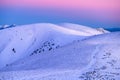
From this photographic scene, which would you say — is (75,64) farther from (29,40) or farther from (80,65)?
(29,40)

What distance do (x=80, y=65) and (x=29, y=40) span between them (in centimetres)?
4734

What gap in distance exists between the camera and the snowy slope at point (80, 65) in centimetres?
2586

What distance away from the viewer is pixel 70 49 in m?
39.9

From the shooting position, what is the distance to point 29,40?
7625 centimetres

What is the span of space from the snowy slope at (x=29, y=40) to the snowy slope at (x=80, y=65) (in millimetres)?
24510

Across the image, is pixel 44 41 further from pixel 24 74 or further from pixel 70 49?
pixel 24 74

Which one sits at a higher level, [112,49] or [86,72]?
[112,49]

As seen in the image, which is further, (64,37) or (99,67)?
(64,37)

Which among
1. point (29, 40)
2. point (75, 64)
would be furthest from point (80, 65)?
point (29, 40)

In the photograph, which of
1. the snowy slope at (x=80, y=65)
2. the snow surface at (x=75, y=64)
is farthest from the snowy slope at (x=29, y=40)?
the snowy slope at (x=80, y=65)

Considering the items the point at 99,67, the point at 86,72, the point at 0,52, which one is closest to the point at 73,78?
the point at 86,72

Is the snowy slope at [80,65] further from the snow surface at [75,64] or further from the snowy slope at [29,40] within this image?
the snowy slope at [29,40]

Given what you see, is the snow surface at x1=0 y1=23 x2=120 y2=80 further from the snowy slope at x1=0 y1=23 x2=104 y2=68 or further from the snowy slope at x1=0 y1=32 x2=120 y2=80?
the snowy slope at x1=0 y1=23 x2=104 y2=68

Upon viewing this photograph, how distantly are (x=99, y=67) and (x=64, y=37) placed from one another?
4030 centimetres
